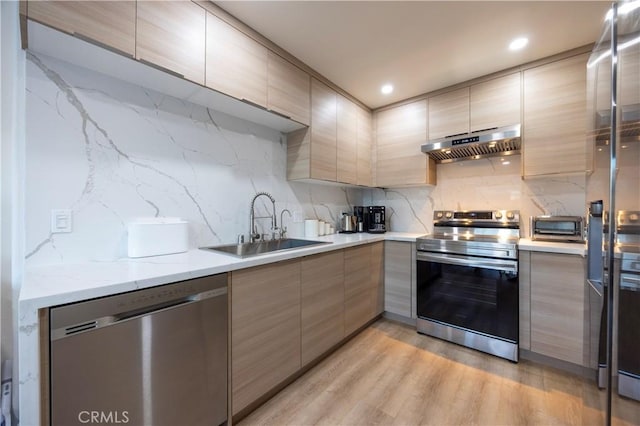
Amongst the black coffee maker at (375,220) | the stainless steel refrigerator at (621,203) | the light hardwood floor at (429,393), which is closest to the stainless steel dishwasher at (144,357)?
the light hardwood floor at (429,393)

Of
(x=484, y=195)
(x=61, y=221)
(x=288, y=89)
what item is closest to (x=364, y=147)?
(x=288, y=89)

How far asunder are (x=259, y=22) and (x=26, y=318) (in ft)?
6.10

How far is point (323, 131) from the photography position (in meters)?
2.36

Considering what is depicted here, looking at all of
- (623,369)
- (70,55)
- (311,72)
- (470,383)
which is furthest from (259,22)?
(470,383)

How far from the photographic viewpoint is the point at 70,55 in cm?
123

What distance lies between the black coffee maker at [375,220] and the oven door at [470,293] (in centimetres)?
70

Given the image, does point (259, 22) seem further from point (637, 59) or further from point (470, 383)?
point (470, 383)

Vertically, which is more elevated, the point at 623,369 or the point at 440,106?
the point at 440,106

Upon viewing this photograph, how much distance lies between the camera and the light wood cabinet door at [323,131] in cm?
226

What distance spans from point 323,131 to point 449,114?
1.26 m

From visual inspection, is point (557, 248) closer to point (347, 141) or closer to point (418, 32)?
point (418, 32)

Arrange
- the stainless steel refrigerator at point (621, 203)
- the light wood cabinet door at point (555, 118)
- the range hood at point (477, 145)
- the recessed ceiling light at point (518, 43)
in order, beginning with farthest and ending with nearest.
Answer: the range hood at point (477, 145), the light wood cabinet door at point (555, 118), the recessed ceiling light at point (518, 43), the stainless steel refrigerator at point (621, 203)

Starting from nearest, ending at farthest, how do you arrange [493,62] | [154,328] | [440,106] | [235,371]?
[154,328]
[235,371]
[493,62]
[440,106]

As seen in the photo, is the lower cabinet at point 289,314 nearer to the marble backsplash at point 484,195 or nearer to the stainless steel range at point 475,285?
the stainless steel range at point 475,285
